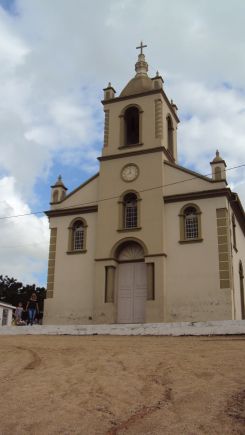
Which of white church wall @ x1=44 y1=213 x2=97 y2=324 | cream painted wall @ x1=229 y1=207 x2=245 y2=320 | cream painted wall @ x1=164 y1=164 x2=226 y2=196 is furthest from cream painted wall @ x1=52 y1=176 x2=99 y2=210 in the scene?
cream painted wall @ x1=229 y1=207 x2=245 y2=320

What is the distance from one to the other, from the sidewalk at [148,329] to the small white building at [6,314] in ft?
70.2

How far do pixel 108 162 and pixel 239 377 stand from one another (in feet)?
52.2

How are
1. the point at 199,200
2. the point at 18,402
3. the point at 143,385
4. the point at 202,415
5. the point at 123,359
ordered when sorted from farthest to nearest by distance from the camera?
the point at 199,200 → the point at 123,359 → the point at 143,385 → the point at 18,402 → the point at 202,415

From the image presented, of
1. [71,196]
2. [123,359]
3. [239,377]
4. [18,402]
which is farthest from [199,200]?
[18,402]

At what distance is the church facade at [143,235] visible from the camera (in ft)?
62.8

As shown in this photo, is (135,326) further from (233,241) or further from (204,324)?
(233,241)

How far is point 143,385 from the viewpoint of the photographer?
24.0 ft

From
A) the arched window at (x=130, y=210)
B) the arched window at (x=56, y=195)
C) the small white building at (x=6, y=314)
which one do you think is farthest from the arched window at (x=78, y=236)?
the small white building at (x=6, y=314)

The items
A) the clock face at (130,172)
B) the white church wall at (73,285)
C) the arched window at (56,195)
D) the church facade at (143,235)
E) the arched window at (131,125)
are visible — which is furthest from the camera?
the arched window at (56,195)

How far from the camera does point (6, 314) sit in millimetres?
39156

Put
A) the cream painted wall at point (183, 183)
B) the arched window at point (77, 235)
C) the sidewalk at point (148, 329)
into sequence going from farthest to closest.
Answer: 1. the arched window at point (77, 235)
2. the cream painted wall at point (183, 183)
3. the sidewalk at point (148, 329)

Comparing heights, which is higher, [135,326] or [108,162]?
[108,162]

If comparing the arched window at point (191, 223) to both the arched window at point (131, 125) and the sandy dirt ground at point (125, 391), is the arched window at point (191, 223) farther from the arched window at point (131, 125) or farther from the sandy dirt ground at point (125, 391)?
the sandy dirt ground at point (125, 391)

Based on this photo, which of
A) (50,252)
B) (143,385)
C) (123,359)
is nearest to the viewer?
(143,385)
